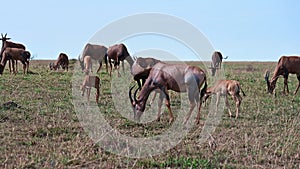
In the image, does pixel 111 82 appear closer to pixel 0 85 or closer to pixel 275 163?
pixel 0 85

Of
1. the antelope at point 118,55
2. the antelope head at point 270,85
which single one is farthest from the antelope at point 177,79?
the antelope at point 118,55

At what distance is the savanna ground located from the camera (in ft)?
23.6

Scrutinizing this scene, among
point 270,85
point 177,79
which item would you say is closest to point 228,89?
point 177,79

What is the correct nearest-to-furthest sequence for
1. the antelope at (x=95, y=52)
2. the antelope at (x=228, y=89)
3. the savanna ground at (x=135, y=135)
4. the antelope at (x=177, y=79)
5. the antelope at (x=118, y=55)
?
the savanna ground at (x=135, y=135) → the antelope at (x=177, y=79) → the antelope at (x=228, y=89) → the antelope at (x=118, y=55) → the antelope at (x=95, y=52)

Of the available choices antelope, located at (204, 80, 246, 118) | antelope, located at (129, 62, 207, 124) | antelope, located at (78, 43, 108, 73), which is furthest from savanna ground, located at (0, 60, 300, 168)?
antelope, located at (78, 43, 108, 73)

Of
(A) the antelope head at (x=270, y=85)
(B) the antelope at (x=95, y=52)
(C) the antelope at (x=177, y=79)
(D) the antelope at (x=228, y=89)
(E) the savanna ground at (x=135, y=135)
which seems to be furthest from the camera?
(B) the antelope at (x=95, y=52)

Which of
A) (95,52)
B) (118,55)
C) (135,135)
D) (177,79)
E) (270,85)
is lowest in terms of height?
(135,135)

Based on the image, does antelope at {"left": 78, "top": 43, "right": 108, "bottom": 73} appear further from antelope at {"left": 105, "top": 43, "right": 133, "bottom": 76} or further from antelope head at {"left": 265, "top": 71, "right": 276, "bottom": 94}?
antelope head at {"left": 265, "top": 71, "right": 276, "bottom": 94}

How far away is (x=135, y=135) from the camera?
935cm

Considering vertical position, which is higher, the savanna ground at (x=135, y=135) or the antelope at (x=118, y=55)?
the antelope at (x=118, y=55)

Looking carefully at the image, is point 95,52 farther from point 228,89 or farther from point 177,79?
point 177,79

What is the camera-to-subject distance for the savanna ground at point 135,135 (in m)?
7.18

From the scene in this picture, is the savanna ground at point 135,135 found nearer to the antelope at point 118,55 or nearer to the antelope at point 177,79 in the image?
the antelope at point 177,79

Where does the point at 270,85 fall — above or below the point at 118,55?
below
